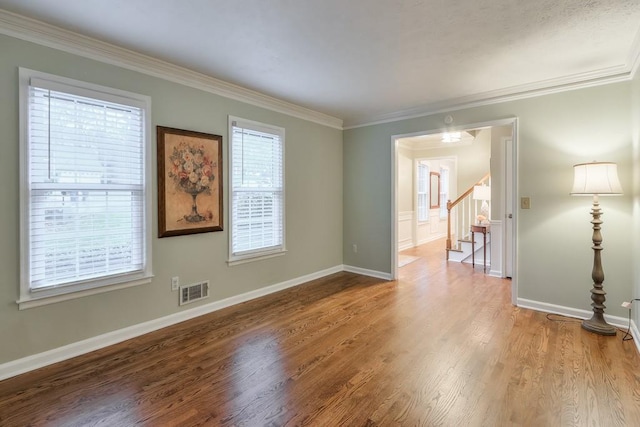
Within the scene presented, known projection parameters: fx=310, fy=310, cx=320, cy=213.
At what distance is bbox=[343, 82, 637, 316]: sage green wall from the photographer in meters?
3.00

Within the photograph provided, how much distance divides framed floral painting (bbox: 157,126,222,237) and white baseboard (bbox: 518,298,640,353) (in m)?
3.60

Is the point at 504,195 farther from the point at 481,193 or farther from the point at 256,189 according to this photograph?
the point at 256,189

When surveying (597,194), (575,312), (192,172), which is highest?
(192,172)

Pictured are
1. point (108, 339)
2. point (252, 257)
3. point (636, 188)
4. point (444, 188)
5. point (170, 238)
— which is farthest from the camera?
point (444, 188)

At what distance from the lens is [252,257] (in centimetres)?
385

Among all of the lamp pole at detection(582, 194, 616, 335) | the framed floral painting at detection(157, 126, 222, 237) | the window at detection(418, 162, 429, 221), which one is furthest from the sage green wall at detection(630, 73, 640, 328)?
the window at detection(418, 162, 429, 221)

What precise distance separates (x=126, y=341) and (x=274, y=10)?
9.60 feet

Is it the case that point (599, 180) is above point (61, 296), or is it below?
above

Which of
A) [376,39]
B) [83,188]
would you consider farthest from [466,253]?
[83,188]

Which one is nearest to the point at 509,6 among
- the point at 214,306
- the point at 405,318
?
the point at 405,318

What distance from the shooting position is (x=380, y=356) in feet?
8.12

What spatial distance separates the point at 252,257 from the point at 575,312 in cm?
360

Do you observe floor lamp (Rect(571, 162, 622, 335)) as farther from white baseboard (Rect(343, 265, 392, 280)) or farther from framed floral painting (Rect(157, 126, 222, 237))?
framed floral painting (Rect(157, 126, 222, 237))

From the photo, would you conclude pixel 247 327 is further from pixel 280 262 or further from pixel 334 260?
pixel 334 260
